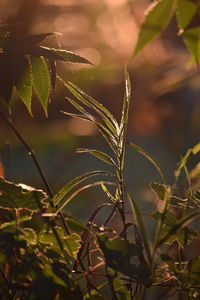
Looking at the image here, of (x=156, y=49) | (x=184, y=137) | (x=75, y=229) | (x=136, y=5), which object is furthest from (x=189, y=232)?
(x=136, y=5)

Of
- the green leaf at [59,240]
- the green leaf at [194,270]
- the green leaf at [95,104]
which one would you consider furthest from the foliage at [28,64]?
the green leaf at [194,270]

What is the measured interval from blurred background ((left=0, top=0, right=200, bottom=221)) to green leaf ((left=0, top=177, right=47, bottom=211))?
2.23 metres

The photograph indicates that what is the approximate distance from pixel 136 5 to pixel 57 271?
3.90 m

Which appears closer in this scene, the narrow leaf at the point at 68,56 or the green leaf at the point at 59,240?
the green leaf at the point at 59,240

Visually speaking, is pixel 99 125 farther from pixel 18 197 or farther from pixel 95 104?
pixel 18 197

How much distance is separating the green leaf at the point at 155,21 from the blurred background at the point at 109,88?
→ 2081 millimetres

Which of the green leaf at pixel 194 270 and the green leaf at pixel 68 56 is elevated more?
the green leaf at pixel 68 56

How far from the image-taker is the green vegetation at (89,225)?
73 centimetres

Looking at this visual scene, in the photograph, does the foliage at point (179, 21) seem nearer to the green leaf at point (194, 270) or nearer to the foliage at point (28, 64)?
the foliage at point (28, 64)

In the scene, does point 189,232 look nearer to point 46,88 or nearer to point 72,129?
point 46,88

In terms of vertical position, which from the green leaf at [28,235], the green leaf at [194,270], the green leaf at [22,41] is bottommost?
the green leaf at [194,270]

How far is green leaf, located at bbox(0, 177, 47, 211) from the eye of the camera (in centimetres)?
84

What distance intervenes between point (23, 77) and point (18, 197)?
0.74ft

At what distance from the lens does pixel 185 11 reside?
96 centimetres
